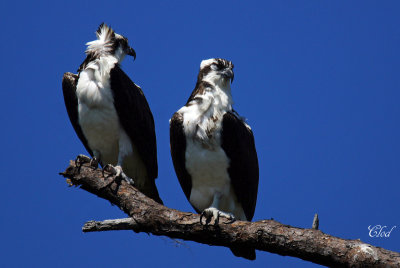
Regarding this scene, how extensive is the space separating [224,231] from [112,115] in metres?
2.61

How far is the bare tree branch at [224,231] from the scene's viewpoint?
5.52m

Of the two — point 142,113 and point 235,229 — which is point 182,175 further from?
point 235,229

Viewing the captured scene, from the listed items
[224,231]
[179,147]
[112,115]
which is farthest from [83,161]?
[224,231]

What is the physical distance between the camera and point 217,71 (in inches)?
323

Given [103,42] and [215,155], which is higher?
[103,42]

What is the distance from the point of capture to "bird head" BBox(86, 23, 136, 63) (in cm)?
869

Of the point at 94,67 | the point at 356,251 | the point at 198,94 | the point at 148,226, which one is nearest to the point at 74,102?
the point at 94,67

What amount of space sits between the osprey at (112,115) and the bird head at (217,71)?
97cm

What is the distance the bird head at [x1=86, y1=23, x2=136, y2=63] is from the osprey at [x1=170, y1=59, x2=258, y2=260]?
1.55m

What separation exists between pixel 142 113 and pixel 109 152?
73 cm

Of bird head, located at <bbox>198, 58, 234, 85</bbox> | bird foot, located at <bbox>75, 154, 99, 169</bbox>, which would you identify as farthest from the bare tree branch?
bird head, located at <bbox>198, 58, 234, 85</bbox>

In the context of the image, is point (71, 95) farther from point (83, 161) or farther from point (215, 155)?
point (215, 155)

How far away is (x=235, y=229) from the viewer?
631 centimetres

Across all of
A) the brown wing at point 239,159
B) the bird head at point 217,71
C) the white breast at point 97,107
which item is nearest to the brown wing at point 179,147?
the brown wing at point 239,159
